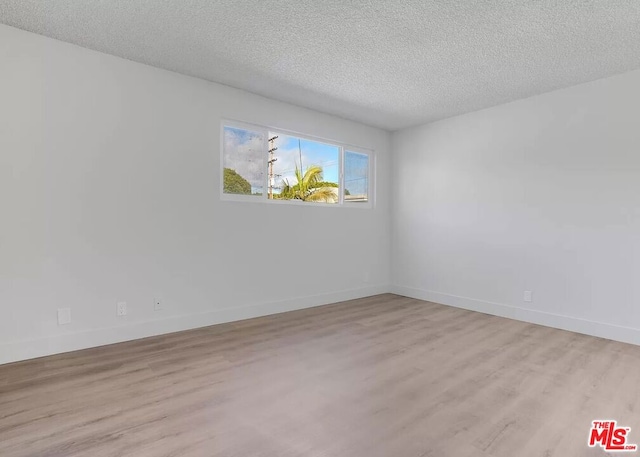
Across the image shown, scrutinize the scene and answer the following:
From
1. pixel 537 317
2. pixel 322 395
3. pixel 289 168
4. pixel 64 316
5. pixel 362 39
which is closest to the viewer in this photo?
pixel 322 395

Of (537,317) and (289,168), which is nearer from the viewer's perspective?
(537,317)

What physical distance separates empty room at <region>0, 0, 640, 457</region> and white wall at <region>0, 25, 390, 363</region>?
0.06 feet

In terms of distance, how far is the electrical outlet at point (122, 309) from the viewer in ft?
10.3

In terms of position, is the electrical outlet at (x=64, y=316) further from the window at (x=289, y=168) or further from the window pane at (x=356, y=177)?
the window pane at (x=356, y=177)

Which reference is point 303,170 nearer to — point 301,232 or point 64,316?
point 301,232

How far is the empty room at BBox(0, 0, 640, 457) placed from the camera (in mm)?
1982

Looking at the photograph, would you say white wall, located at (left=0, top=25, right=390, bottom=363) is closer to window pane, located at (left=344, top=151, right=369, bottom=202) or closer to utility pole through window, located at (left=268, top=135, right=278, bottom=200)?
utility pole through window, located at (left=268, top=135, right=278, bottom=200)

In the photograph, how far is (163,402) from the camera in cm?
208

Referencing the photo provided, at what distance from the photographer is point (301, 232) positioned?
14.8ft

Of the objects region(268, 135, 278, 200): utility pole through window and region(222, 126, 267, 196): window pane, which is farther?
region(268, 135, 278, 200): utility pole through window

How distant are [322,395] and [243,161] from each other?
2.77m

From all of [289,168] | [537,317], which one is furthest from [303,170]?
[537,317]

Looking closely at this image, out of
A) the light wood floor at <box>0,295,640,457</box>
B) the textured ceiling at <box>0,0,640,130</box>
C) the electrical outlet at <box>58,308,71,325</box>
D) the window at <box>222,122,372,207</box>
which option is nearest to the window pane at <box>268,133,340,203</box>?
the window at <box>222,122,372,207</box>

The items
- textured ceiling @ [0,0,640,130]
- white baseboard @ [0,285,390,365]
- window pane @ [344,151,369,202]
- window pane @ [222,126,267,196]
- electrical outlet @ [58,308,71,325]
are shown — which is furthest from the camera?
window pane @ [344,151,369,202]
